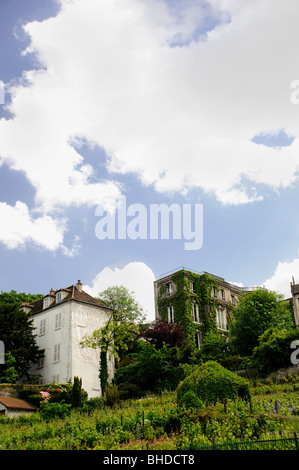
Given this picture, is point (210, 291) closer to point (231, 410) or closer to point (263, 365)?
point (263, 365)

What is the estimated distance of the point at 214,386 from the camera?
17.7 metres

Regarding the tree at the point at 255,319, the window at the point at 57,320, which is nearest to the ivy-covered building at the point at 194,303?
the tree at the point at 255,319

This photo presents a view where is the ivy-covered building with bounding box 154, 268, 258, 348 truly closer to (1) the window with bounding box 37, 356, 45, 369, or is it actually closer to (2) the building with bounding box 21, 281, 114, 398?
(2) the building with bounding box 21, 281, 114, 398

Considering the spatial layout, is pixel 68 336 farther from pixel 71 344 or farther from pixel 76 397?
pixel 76 397

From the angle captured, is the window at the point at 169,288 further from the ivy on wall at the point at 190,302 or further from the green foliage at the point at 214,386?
the green foliage at the point at 214,386

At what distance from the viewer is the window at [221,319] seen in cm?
4766

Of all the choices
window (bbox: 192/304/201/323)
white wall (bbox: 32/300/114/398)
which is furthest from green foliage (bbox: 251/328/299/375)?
window (bbox: 192/304/201/323)

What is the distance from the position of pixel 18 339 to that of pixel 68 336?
4.06 m

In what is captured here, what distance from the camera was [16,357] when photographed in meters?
35.6

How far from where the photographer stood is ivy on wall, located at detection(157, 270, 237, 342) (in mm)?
45031

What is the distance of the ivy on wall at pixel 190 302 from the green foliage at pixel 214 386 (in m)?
25.7

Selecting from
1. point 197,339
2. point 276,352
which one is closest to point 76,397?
point 276,352

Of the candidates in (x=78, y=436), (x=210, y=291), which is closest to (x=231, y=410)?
(x=78, y=436)
